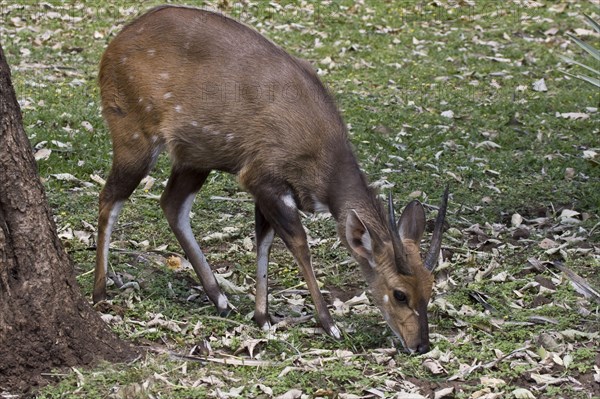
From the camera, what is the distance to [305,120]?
614 centimetres

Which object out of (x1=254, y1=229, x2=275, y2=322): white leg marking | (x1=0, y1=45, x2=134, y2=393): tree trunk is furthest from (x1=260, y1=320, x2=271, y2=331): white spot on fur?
(x1=0, y1=45, x2=134, y2=393): tree trunk

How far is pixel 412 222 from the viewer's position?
235 inches

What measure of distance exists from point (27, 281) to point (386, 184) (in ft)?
13.4

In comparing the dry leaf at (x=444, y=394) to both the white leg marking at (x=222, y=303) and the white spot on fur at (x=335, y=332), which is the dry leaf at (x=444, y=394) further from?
the white leg marking at (x=222, y=303)

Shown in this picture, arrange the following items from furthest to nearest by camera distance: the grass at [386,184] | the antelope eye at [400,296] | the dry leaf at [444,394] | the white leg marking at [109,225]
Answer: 1. the white leg marking at [109,225]
2. the antelope eye at [400,296]
3. the grass at [386,184]
4. the dry leaf at [444,394]

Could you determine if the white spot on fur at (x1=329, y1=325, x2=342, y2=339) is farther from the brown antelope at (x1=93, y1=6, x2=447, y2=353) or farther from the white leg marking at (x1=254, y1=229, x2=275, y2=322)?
the white leg marking at (x1=254, y1=229, x2=275, y2=322)

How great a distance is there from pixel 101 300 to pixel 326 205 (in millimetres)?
1505

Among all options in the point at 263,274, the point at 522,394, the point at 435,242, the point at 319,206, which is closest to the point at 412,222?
the point at 435,242

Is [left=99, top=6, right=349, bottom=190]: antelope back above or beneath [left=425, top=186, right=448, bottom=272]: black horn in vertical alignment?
above

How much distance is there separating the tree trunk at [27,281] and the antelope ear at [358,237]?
166 cm

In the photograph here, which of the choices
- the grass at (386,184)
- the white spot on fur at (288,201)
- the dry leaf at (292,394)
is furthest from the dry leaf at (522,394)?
the white spot on fur at (288,201)

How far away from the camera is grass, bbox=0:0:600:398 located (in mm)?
5395

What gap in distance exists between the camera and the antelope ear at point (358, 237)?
584cm

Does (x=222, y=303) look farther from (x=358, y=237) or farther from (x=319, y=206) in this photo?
(x=358, y=237)
